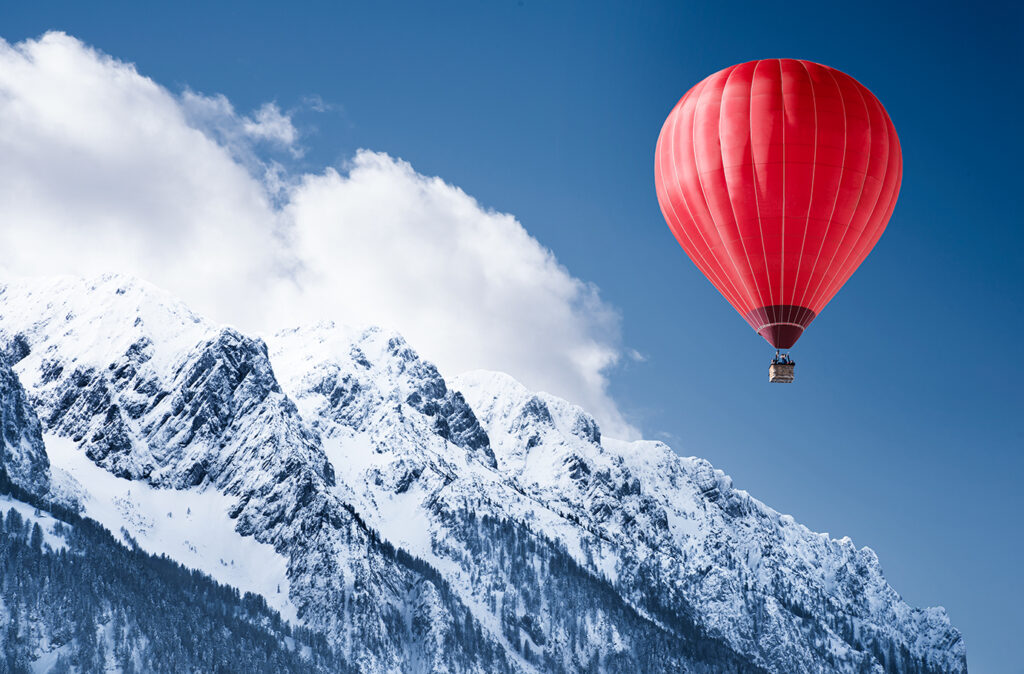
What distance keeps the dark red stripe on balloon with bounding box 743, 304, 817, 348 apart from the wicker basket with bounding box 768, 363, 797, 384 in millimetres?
1352

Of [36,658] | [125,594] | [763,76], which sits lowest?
[36,658]

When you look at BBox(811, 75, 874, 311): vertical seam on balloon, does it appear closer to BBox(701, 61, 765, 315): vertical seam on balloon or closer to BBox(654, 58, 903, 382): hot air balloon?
BBox(654, 58, 903, 382): hot air balloon

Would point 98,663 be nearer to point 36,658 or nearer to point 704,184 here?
point 36,658

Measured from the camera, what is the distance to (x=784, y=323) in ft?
173

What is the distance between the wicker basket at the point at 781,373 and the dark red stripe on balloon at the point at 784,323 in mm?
1352

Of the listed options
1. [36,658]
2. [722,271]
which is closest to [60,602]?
[36,658]

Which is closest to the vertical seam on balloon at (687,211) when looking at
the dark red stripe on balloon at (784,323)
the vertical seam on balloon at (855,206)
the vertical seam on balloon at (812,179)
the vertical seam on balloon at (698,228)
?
the vertical seam on balloon at (698,228)

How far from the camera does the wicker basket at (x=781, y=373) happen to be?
51.3 meters

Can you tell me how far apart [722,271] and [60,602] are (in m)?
167

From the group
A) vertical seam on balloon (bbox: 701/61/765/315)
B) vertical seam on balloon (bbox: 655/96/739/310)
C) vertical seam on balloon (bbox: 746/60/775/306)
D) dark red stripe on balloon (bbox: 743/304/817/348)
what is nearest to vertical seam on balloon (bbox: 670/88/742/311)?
vertical seam on balloon (bbox: 655/96/739/310)

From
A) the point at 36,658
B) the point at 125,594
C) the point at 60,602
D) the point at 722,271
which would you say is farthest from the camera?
the point at 125,594

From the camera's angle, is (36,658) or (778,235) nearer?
(778,235)

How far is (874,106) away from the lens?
5288cm

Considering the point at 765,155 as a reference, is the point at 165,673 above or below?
below
